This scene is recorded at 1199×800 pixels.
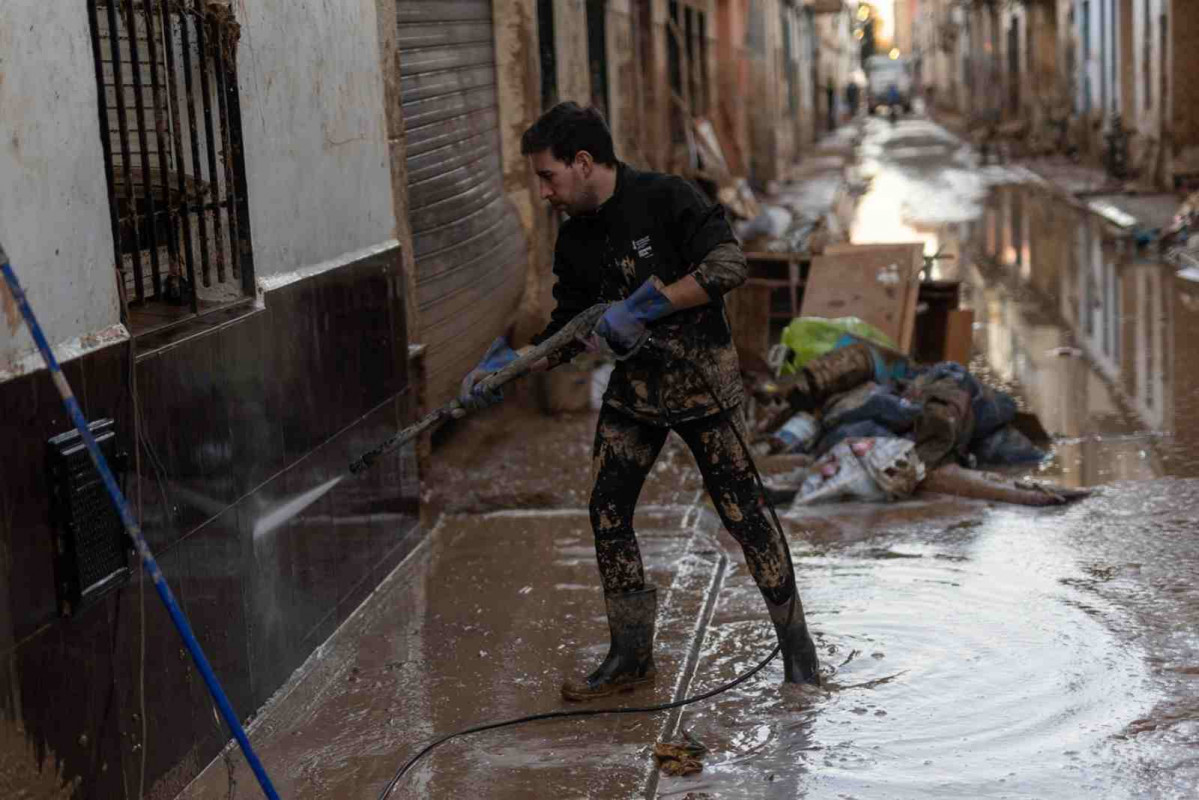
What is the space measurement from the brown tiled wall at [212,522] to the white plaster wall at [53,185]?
0.36ft

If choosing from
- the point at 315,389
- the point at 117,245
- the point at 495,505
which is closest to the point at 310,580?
the point at 315,389

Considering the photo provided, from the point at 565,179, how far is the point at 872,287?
17.9 ft

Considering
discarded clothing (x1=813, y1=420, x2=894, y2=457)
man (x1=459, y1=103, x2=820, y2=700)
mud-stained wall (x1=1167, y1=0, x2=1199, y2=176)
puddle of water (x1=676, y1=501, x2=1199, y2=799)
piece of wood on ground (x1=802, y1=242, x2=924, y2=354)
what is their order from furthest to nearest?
mud-stained wall (x1=1167, y1=0, x2=1199, y2=176), piece of wood on ground (x1=802, y1=242, x2=924, y2=354), discarded clothing (x1=813, y1=420, x2=894, y2=457), man (x1=459, y1=103, x2=820, y2=700), puddle of water (x1=676, y1=501, x2=1199, y2=799)

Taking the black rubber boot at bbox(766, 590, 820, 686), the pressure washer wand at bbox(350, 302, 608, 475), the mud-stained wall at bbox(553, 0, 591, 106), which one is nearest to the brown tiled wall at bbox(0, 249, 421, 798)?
the pressure washer wand at bbox(350, 302, 608, 475)

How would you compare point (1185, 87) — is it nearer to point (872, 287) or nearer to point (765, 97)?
point (765, 97)

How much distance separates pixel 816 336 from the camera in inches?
347

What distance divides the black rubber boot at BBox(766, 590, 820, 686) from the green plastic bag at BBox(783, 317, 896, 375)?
12.9 feet

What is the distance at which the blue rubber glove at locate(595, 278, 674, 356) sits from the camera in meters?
4.42

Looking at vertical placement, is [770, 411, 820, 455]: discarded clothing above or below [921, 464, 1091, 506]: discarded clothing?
above

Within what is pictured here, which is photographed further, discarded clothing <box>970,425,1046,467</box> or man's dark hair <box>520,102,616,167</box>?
discarded clothing <box>970,425,1046,467</box>

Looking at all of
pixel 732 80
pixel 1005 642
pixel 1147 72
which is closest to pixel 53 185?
pixel 1005 642

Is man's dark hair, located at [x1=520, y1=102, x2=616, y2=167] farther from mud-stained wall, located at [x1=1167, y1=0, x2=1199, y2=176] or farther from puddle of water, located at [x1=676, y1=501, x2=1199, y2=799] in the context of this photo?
mud-stained wall, located at [x1=1167, y1=0, x2=1199, y2=176]

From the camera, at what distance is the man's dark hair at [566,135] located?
4.56 m

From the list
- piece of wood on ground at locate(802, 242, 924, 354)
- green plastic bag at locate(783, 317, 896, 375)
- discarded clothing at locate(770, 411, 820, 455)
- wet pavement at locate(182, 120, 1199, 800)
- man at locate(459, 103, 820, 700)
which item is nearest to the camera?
wet pavement at locate(182, 120, 1199, 800)
